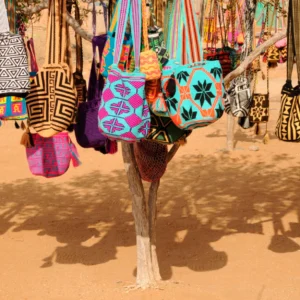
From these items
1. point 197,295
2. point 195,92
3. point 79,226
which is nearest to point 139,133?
point 195,92

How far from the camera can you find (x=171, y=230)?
8547 millimetres

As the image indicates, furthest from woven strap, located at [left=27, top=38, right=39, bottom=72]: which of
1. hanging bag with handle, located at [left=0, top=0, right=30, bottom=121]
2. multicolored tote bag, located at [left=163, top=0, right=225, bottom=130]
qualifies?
multicolored tote bag, located at [left=163, top=0, right=225, bottom=130]

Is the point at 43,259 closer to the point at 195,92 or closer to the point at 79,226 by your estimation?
the point at 79,226

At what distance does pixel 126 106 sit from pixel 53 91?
55 cm

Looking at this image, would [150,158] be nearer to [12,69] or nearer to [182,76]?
[182,76]

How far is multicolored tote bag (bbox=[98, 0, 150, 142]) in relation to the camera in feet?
14.3

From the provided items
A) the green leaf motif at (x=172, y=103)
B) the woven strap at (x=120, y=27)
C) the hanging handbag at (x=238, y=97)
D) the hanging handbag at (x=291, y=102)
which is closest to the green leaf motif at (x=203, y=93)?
the green leaf motif at (x=172, y=103)

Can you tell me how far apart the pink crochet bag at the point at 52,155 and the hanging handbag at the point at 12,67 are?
3.13 feet

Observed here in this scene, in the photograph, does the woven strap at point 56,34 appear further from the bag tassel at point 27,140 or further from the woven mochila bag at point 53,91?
the bag tassel at point 27,140

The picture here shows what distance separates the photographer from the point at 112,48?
4.70 meters

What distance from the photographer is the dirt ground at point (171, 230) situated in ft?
21.4

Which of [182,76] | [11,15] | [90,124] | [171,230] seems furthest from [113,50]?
[171,230]

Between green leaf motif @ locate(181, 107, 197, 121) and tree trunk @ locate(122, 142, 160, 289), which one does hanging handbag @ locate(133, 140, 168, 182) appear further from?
green leaf motif @ locate(181, 107, 197, 121)

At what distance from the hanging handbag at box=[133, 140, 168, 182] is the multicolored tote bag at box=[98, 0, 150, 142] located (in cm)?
133
